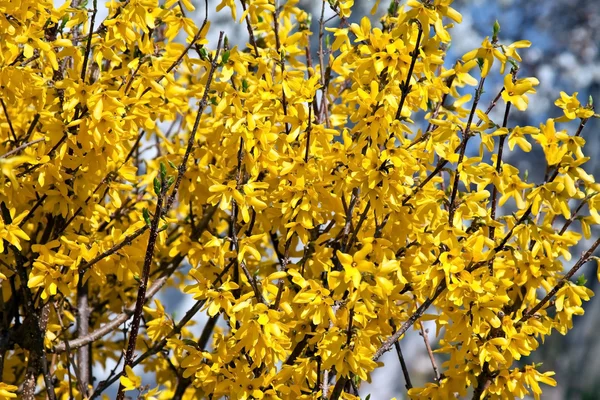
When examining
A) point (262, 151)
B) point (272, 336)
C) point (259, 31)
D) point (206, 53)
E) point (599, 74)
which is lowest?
point (272, 336)

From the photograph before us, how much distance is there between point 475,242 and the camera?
1872 mm

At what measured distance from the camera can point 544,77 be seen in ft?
43.4

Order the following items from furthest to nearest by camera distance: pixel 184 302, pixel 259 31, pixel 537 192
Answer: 1. pixel 184 302
2. pixel 259 31
3. pixel 537 192

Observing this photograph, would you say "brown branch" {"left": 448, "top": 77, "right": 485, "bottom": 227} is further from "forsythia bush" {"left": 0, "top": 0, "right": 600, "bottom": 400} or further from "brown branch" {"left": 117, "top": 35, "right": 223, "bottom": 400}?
"brown branch" {"left": 117, "top": 35, "right": 223, "bottom": 400}

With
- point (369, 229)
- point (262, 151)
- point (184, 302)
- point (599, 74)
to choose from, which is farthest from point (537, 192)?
point (599, 74)

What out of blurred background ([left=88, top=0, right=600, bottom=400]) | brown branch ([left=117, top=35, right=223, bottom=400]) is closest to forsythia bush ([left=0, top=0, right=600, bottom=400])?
brown branch ([left=117, top=35, right=223, bottom=400])

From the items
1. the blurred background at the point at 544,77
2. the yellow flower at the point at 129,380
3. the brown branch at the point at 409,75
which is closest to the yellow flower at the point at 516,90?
the brown branch at the point at 409,75

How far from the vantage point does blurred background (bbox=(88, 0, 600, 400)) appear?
10.4 metres

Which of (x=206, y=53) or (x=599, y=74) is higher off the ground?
(x=599, y=74)

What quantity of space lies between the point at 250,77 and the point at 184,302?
904cm

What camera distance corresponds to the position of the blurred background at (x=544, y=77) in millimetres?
10426

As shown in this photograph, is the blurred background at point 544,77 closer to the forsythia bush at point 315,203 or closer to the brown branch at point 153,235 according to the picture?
the forsythia bush at point 315,203

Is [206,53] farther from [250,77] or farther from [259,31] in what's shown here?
[259,31]

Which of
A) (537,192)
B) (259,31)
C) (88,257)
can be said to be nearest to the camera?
(537,192)
